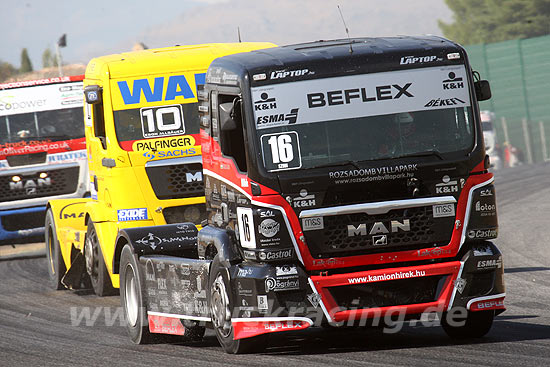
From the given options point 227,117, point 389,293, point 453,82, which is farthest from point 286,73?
point 389,293

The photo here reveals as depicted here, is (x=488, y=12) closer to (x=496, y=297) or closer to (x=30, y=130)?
(x=30, y=130)

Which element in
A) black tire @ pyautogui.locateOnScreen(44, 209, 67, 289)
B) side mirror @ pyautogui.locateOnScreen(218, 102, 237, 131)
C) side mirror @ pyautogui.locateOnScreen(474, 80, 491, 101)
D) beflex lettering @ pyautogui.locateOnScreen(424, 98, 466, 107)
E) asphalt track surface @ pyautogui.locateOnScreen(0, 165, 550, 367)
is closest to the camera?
asphalt track surface @ pyautogui.locateOnScreen(0, 165, 550, 367)

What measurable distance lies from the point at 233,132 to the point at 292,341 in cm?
208

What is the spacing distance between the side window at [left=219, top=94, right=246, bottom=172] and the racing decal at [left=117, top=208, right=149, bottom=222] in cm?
407

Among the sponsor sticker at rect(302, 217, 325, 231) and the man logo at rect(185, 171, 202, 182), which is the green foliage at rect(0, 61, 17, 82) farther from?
the sponsor sticker at rect(302, 217, 325, 231)

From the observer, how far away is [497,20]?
86750 mm

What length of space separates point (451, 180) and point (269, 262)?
1.60 metres

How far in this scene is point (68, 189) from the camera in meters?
19.2

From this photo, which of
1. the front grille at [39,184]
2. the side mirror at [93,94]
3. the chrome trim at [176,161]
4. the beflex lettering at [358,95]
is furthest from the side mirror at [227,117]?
the front grille at [39,184]

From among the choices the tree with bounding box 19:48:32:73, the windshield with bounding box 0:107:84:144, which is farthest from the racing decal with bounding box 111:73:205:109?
the tree with bounding box 19:48:32:73

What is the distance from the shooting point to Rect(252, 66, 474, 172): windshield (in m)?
9.04

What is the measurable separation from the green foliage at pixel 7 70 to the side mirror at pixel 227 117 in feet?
234

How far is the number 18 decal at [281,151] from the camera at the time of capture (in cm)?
900

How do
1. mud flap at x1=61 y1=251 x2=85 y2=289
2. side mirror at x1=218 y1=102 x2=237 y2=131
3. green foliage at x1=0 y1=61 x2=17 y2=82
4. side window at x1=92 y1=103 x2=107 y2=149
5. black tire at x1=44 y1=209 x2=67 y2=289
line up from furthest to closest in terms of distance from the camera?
green foliage at x1=0 y1=61 x2=17 y2=82 → black tire at x1=44 y1=209 x2=67 y2=289 → mud flap at x1=61 y1=251 x2=85 y2=289 → side window at x1=92 y1=103 x2=107 y2=149 → side mirror at x1=218 y1=102 x2=237 y2=131
